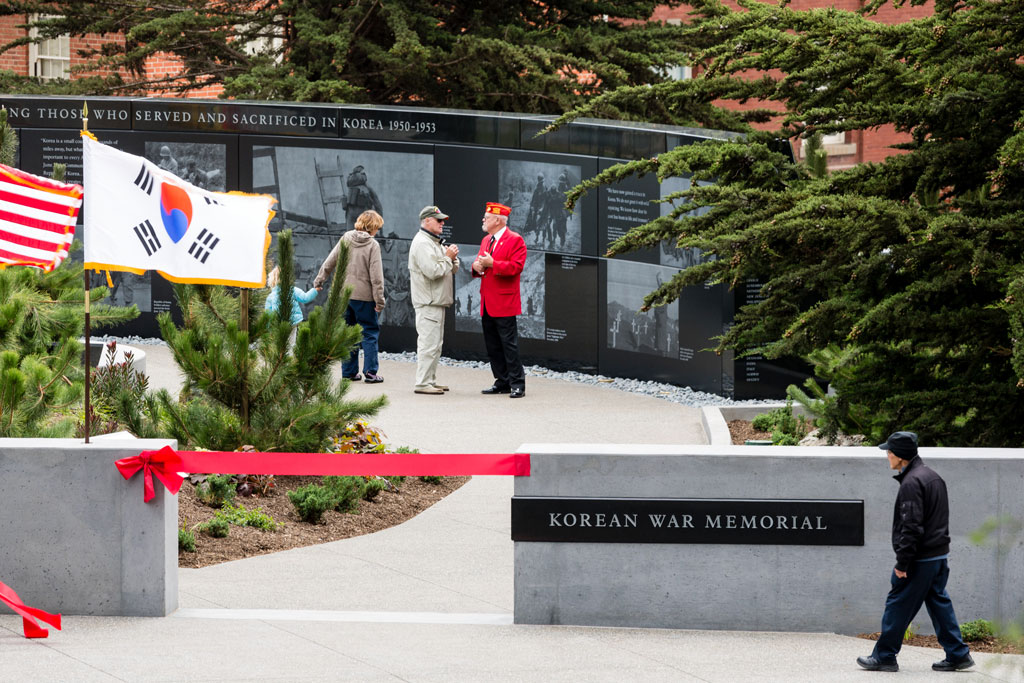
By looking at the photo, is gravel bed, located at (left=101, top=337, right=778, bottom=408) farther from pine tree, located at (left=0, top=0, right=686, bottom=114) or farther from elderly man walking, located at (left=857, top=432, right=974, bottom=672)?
elderly man walking, located at (left=857, top=432, right=974, bottom=672)

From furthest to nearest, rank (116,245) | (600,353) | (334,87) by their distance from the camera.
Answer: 1. (334,87)
2. (600,353)
3. (116,245)

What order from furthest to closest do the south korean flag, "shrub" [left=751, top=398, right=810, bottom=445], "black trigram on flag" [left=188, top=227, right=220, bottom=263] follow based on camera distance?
"shrub" [left=751, top=398, right=810, bottom=445] → "black trigram on flag" [left=188, top=227, right=220, bottom=263] → the south korean flag

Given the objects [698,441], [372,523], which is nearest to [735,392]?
[698,441]

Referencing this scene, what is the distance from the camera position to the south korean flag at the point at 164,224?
25.6 ft

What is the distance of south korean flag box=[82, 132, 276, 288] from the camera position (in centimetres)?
780

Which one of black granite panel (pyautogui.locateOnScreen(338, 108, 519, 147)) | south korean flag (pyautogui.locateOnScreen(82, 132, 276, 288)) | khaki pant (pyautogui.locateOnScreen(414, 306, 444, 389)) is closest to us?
south korean flag (pyautogui.locateOnScreen(82, 132, 276, 288))

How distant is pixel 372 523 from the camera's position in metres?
9.88

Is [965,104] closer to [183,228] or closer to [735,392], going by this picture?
[183,228]

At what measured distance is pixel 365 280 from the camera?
15.3m

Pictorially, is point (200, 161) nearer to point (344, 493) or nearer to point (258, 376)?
point (258, 376)

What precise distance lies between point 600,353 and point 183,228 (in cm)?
870

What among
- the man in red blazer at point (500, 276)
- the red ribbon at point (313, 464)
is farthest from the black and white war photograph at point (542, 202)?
the red ribbon at point (313, 464)

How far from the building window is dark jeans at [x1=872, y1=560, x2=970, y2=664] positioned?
27.8 m

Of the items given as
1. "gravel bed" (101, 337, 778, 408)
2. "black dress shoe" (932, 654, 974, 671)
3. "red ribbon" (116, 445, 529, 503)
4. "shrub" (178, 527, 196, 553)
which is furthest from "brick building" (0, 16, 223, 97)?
"black dress shoe" (932, 654, 974, 671)
